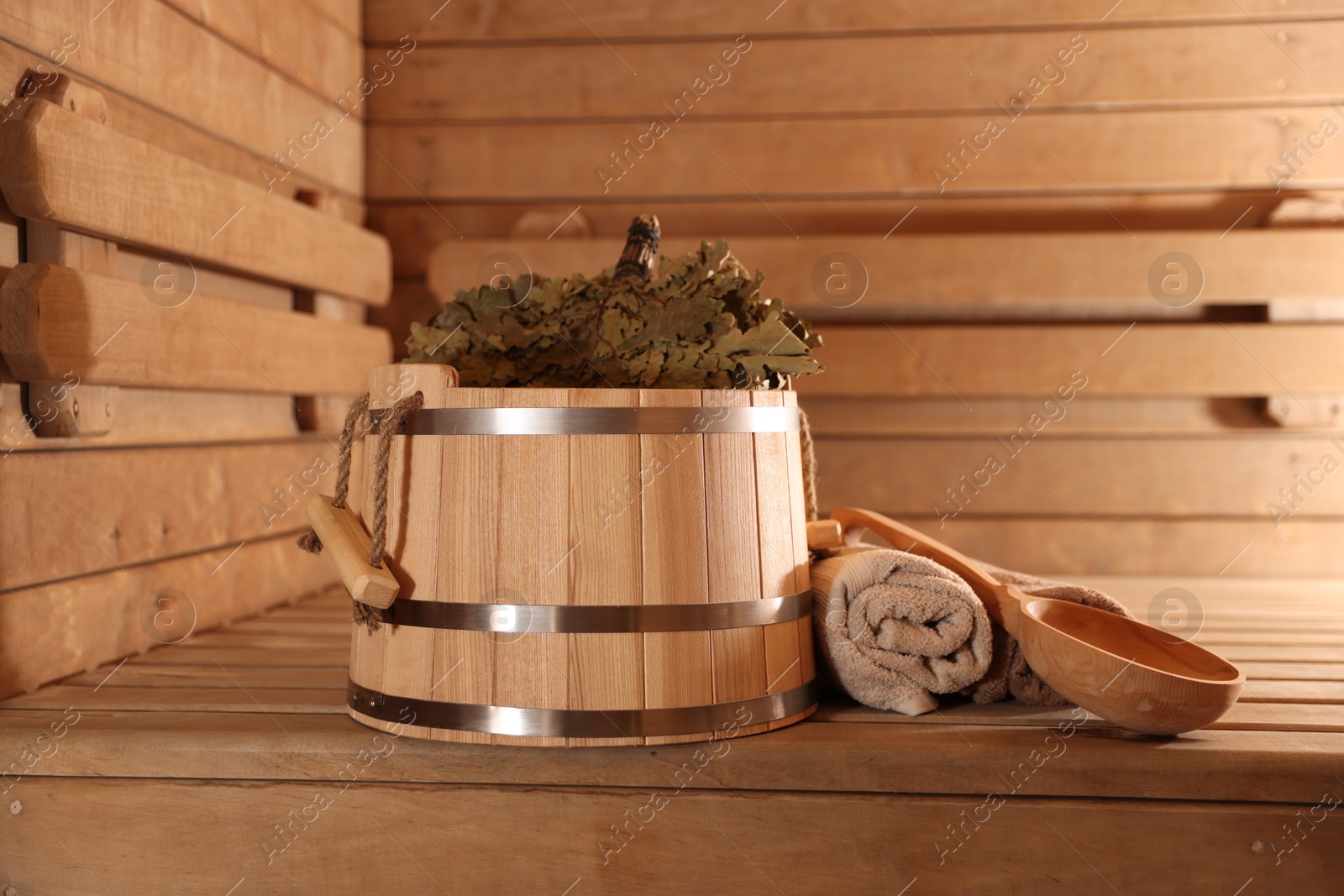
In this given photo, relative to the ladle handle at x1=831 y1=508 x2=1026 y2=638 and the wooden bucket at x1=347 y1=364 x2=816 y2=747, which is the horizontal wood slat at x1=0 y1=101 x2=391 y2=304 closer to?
the wooden bucket at x1=347 y1=364 x2=816 y2=747

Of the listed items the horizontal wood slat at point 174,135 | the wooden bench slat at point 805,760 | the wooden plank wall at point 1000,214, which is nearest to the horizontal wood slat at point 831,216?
the wooden plank wall at point 1000,214

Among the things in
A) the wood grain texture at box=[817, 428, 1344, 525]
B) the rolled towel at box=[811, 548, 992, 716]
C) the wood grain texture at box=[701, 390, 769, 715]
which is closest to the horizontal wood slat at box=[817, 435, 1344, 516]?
the wood grain texture at box=[817, 428, 1344, 525]

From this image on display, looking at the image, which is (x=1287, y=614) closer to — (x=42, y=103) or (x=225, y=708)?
(x=225, y=708)

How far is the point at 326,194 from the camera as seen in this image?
253 cm

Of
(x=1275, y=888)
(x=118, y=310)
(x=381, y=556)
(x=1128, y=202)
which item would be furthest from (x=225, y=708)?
(x=1128, y=202)

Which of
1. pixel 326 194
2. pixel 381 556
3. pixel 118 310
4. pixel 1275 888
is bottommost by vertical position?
pixel 1275 888

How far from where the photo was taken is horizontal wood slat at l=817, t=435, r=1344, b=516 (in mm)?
2662

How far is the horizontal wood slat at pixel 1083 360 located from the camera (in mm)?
2574

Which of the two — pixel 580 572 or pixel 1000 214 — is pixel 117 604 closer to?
pixel 580 572

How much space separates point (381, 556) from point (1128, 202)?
85.8 inches

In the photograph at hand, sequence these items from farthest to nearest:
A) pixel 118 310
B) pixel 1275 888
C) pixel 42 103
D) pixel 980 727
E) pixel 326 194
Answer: pixel 326 194 → pixel 118 310 → pixel 42 103 → pixel 980 727 → pixel 1275 888

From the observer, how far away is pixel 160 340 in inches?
71.7

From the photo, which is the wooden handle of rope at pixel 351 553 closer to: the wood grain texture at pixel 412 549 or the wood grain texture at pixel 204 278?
the wood grain texture at pixel 412 549

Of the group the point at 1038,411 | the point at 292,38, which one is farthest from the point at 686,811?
the point at 292,38
